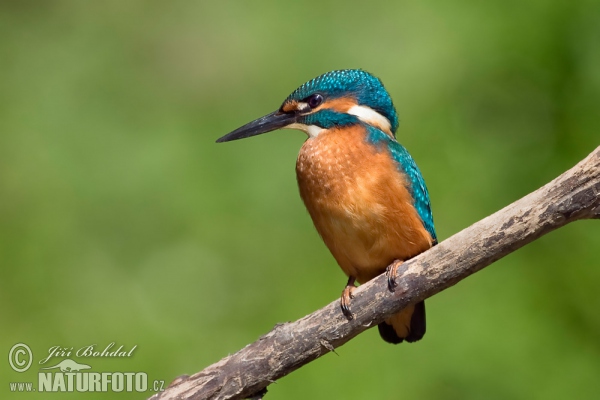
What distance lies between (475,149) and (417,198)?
1.78 m

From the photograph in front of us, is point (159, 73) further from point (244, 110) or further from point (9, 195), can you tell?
point (9, 195)

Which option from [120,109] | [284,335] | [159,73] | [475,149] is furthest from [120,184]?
[284,335]

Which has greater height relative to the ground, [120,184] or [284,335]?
[120,184]

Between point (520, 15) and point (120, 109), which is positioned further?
point (120, 109)

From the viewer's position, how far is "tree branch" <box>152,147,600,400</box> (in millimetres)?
2492

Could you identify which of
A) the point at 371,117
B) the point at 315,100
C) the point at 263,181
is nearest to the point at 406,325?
the point at 371,117

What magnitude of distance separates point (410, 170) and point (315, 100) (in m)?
0.49

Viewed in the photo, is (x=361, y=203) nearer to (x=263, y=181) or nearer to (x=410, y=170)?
(x=410, y=170)

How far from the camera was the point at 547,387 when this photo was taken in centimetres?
403

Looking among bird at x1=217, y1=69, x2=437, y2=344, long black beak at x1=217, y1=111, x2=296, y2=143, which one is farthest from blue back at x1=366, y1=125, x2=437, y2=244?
long black beak at x1=217, y1=111, x2=296, y2=143

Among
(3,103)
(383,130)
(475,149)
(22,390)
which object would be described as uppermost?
(3,103)
